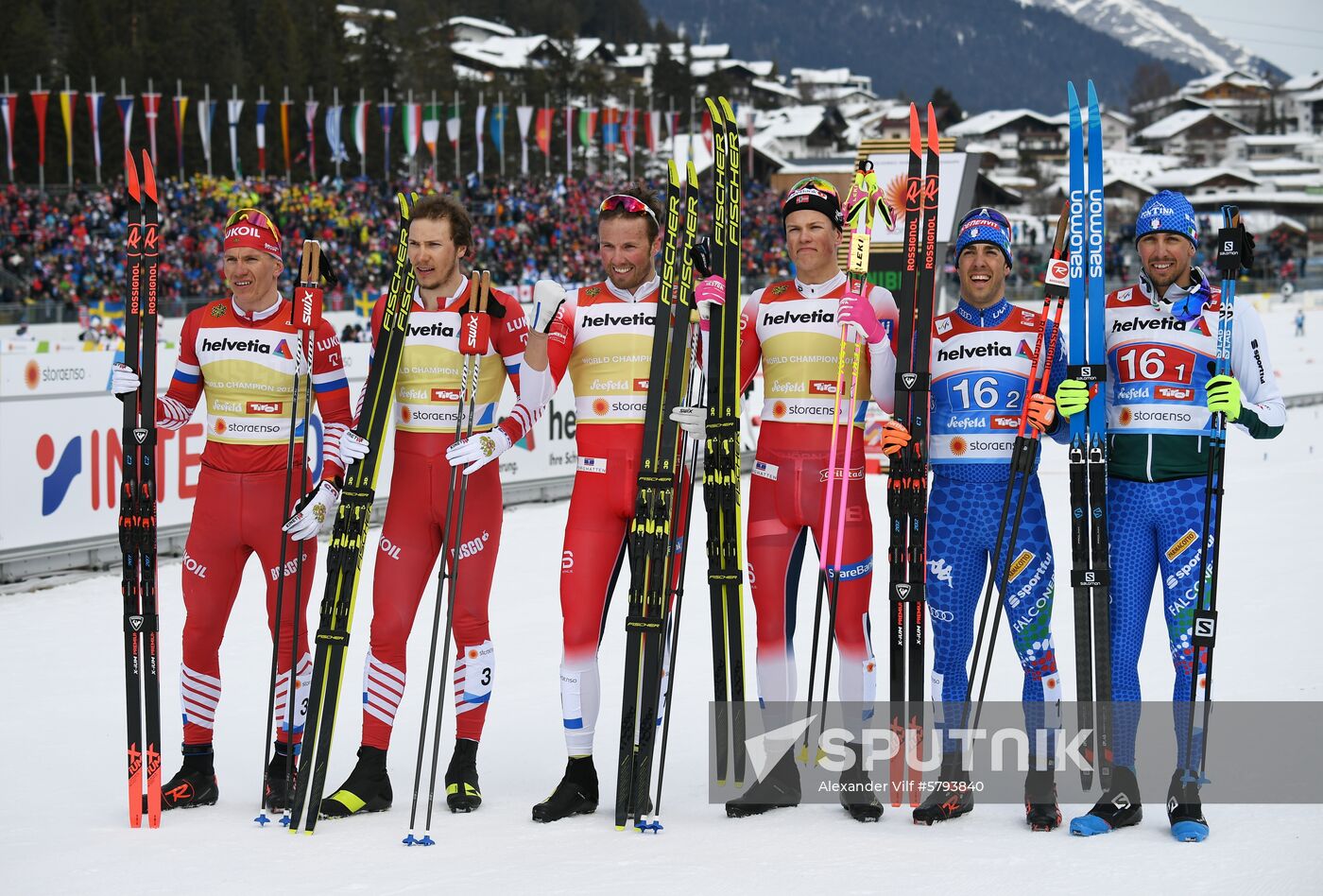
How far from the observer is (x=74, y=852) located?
4.61 meters

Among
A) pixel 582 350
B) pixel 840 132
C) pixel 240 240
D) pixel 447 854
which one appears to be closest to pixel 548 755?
pixel 447 854

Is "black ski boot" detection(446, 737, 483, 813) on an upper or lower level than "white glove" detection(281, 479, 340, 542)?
lower

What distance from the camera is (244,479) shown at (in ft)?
17.1

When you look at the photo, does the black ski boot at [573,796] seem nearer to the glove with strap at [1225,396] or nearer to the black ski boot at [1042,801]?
the black ski boot at [1042,801]

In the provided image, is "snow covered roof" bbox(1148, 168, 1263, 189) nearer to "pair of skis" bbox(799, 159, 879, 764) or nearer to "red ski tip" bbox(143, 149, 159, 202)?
"pair of skis" bbox(799, 159, 879, 764)

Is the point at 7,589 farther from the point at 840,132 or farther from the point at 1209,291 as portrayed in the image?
the point at 840,132

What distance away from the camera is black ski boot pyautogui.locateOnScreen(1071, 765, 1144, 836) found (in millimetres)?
4699

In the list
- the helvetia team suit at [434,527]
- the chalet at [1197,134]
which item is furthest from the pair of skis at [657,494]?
the chalet at [1197,134]

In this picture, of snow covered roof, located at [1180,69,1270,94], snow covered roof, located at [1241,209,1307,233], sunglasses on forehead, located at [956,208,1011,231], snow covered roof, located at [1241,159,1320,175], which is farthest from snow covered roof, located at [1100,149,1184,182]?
sunglasses on forehead, located at [956,208,1011,231]

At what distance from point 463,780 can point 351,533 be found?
0.98m

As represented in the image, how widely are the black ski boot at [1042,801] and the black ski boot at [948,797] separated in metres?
0.21

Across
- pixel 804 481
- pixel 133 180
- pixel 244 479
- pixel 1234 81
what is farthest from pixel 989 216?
pixel 1234 81

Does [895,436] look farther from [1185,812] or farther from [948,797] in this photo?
[1185,812]

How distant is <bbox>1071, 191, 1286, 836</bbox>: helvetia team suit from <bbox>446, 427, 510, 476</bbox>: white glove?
2.13 m
